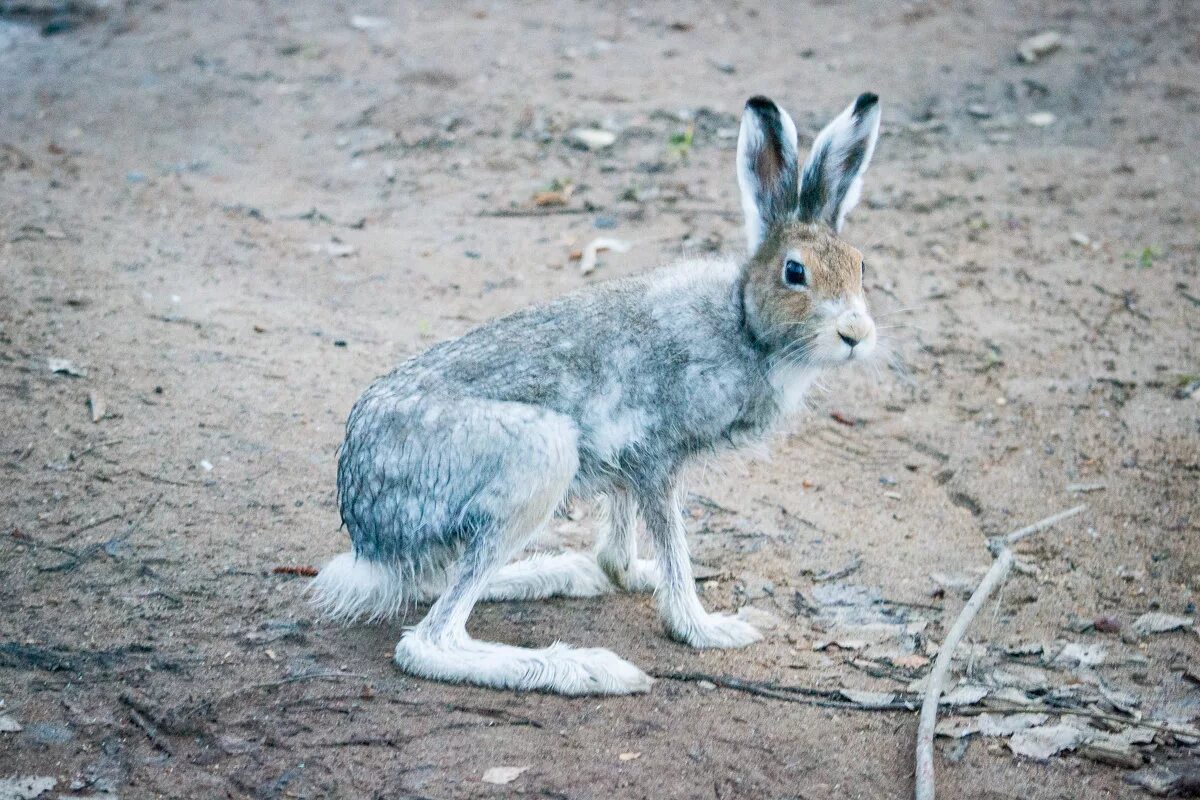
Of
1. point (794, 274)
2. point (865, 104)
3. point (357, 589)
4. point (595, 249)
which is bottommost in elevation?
point (357, 589)

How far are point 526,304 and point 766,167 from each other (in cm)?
274

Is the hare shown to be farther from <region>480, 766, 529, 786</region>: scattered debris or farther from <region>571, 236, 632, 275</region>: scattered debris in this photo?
<region>571, 236, 632, 275</region>: scattered debris

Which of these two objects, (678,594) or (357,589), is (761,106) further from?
(357,589)

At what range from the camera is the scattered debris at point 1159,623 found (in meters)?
5.07

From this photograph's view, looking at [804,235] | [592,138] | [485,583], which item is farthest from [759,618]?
[592,138]

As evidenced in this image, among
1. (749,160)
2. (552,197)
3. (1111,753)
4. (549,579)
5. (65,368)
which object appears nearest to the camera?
(1111,753)

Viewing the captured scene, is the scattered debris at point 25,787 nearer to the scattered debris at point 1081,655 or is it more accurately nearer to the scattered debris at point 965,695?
the scattered debris at point 965,695

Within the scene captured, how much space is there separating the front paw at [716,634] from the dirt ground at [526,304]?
6 centimetres

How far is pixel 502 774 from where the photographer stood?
404 cm

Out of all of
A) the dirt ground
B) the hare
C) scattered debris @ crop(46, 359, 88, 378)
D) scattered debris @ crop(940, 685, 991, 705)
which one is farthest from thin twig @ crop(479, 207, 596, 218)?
scattered debris @ crop(940, 685, 991, 705)

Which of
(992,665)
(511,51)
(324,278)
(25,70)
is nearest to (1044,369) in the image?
(992,665)

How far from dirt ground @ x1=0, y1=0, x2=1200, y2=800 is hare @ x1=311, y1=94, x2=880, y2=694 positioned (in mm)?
220

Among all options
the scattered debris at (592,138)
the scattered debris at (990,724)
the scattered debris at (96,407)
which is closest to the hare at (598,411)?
the scattered debris at (990,724)

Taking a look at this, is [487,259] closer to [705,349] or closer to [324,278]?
[324,278]
